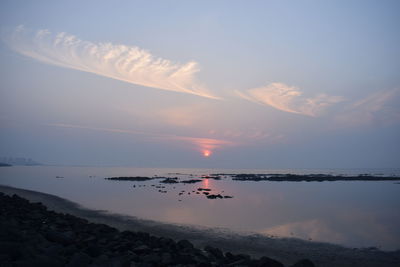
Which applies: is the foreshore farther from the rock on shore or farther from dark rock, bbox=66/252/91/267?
dark rock, bbox=66/252/91/267

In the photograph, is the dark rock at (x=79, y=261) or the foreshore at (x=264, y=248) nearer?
the dark rock at (x=79, y=261)

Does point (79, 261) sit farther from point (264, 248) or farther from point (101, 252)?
point (264, 248)

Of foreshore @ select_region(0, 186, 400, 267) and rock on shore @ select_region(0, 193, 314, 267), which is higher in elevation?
rock on shore @ select_region(0, 193, 314, 267)

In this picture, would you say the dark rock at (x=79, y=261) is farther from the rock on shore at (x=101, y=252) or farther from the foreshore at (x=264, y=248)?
the foreshore at (x=264, y=248)

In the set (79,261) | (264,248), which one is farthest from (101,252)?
(264,248)

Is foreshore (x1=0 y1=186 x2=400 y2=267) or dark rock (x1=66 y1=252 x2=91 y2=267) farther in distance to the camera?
foreshore (x1=0 y1=186 x2=400 y2=267)

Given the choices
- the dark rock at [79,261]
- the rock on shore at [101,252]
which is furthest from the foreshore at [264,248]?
the dark rock at [79,261]

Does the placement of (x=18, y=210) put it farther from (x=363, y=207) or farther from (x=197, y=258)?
(x=363, y=207)

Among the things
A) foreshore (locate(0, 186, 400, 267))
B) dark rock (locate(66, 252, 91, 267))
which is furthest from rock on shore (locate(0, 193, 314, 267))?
foreshore (locate(0, 186, 400, 267))

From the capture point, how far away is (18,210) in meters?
18.9

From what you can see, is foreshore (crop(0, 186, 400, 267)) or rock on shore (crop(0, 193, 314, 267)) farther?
foreshore (crop(0, 186, 400, 267))

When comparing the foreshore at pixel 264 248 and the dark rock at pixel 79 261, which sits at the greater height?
the dark rock at pixel 79 261

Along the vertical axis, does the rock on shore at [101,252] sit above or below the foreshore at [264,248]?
above

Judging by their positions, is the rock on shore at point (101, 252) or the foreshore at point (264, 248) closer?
the rock on shore at point (101, 252)
